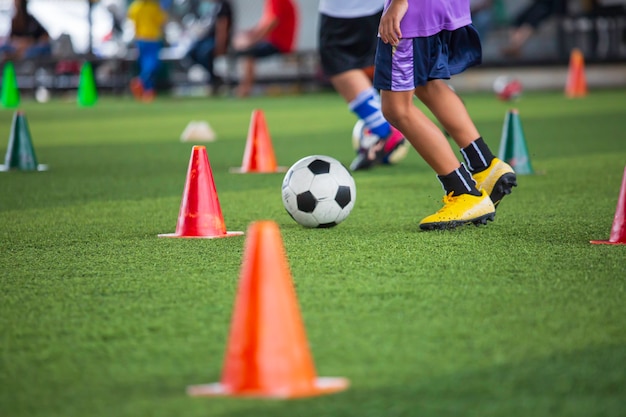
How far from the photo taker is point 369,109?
761 centimetres

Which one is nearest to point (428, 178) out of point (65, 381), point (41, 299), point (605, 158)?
point (605, 158)

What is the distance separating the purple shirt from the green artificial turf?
911 mm

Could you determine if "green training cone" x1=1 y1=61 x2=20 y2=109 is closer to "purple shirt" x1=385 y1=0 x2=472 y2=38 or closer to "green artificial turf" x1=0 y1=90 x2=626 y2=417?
"green artificial turf" x1=0 y1=90 x2=626 y2=417

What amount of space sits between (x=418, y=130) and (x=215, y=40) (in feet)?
59.2

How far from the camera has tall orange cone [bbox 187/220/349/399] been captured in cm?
235

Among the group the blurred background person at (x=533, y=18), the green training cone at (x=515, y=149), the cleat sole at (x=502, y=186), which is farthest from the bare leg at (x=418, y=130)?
the blurred background person at (x=533, y=18)

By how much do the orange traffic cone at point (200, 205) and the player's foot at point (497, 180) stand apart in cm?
126

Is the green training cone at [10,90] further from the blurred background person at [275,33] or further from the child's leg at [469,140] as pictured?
the child's leg at [469,140]

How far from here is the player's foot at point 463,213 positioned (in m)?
4.84

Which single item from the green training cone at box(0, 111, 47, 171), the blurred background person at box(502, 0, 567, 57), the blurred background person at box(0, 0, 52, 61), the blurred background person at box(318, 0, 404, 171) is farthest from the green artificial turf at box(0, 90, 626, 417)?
the blurred background person at box(0, 0, 52, 61)

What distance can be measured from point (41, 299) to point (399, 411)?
1661 millimetres

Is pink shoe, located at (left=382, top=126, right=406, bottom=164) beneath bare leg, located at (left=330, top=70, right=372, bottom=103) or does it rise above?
beneath

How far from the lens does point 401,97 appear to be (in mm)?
4844

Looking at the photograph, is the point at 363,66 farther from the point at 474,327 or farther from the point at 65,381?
the point at 65,381
